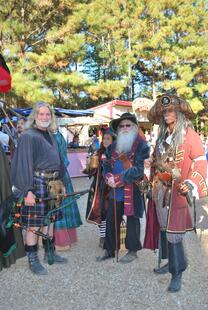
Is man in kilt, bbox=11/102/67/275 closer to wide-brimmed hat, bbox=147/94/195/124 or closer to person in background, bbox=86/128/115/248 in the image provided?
A: person in background, bbox=86/128/115/248

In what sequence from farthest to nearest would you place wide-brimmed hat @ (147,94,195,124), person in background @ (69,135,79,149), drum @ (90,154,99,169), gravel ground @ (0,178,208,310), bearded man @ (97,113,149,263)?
person in background @ (69,135,79,149) → drum @ (90,154,99,169) → bearded man @ (97,113,149,263) → wide-brimmed hat @ (147,94,195,124) → gravel ground @ (0,178,208,310)

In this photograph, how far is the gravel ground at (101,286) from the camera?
3.08 metres

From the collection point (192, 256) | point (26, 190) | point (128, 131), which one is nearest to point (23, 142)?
point (26, 190)

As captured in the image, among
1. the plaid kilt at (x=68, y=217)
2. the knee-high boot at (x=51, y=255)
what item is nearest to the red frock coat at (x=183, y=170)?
the knee-high boot at (x=51, y=255)

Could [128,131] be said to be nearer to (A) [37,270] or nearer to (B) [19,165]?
(B) [19,165]

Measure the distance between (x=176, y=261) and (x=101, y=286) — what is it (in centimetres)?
71

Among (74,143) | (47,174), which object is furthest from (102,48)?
(47,174)

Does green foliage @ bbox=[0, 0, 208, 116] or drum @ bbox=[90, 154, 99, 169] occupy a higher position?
green foliage @ bbox=[0, 0, 208, 116]

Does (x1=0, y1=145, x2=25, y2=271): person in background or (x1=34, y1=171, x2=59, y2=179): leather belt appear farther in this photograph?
(x1=34, y1=171, x2=59, y2=179): leather belt

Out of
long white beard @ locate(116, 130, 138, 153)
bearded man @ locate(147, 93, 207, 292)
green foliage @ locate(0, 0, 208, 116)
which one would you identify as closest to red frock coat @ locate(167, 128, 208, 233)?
bearded man @ locate(147, 93, 207, 292)

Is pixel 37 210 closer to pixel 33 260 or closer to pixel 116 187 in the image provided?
pixel 33 260

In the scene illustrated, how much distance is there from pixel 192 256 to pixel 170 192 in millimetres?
1343

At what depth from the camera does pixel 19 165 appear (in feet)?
11.8

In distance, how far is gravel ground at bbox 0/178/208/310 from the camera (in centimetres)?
308
